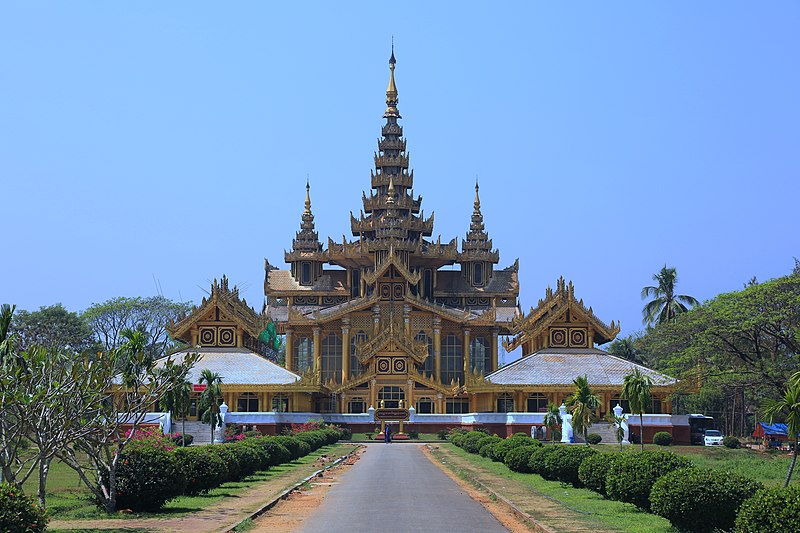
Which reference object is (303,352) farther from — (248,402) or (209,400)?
(209,400)

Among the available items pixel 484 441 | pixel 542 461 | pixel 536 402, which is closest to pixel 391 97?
pixel 536 402

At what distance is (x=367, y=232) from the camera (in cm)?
9181

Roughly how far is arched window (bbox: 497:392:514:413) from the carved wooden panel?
7.27 metres

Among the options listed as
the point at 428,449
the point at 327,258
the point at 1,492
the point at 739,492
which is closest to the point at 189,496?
the point at 1,492

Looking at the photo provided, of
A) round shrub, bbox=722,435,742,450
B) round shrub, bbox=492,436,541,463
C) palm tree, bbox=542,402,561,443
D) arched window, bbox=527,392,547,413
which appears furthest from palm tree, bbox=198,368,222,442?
round shrub, bbox=722,435,742,450

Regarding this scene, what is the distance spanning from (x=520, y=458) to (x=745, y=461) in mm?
14711

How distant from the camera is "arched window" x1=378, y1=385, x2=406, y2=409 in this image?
248 ft

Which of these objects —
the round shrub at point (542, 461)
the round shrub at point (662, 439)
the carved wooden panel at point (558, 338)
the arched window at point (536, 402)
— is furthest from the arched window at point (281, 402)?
the round shrub at point (542, 461)

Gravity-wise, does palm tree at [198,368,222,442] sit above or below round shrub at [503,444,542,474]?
above

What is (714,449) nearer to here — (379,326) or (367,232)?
(379,326)

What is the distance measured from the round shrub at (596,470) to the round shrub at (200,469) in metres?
9.47

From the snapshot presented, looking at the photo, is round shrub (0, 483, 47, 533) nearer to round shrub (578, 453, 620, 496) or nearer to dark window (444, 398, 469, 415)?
round shrub (578, 453, 620, 496)

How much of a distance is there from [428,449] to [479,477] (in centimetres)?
2335

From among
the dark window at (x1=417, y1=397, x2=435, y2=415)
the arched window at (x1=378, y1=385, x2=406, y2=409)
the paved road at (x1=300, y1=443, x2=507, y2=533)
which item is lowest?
the paved road at (x1=300, y1=443, x2=507, y2=533)
